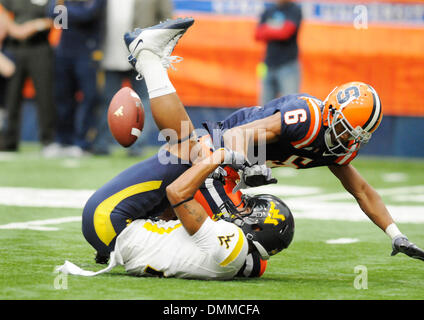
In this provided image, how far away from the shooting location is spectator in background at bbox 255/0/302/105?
1141cm

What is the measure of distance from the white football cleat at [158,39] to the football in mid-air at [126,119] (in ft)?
0.98

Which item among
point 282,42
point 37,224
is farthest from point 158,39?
point 282,42

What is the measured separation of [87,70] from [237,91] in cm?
255

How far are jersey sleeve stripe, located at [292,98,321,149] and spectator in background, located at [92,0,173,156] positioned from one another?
6.70m

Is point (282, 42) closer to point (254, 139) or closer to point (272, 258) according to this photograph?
point (272, 258)

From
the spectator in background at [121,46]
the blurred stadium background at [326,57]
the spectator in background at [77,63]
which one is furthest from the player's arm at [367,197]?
the blurred stadium background at [326,57]

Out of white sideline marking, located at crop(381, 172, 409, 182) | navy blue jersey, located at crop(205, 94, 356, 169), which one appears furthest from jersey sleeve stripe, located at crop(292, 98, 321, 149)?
white sideline marking, located at crop(381, 172, 409, 182)

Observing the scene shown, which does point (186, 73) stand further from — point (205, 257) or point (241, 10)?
point (205, 257)

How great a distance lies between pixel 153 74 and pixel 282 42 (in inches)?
269

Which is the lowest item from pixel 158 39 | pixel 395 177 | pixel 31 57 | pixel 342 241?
pixel 395 177

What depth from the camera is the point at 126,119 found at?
5.24 meters

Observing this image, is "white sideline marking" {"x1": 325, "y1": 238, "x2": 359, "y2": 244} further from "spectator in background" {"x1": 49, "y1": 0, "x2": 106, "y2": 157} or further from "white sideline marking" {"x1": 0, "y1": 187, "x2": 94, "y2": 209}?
"spectator in background" {"x1": 49, "y1": 0, "x2": 106, "y2": 157}

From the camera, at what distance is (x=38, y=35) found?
11.8 meters
